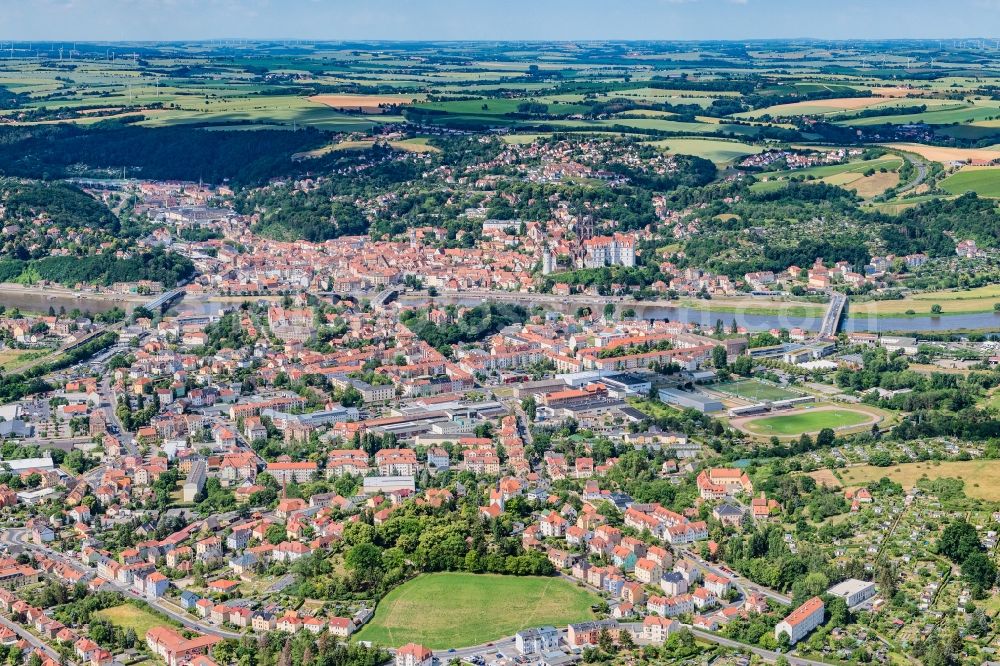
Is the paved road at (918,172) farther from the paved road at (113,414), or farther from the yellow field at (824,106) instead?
the paved road at (113,414)

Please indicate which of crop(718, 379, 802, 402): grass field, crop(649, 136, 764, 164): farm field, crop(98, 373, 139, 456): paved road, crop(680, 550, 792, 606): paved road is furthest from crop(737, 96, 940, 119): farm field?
crop(680, 550, 792, 606): paved road

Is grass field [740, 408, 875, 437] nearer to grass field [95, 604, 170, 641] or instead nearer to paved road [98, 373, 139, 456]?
paved road [98, 373, 139, 456]

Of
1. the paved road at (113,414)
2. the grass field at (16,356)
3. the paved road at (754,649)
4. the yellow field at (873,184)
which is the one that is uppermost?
the yellow field at (873,184)

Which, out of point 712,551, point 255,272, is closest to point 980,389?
point 712,551

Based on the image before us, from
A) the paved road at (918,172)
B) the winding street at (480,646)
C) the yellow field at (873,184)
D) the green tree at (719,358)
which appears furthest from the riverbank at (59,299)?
the paved road at (918,172)

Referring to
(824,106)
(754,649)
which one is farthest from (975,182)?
(754,649)

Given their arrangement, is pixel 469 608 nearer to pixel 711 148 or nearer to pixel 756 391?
pixel 756 391
